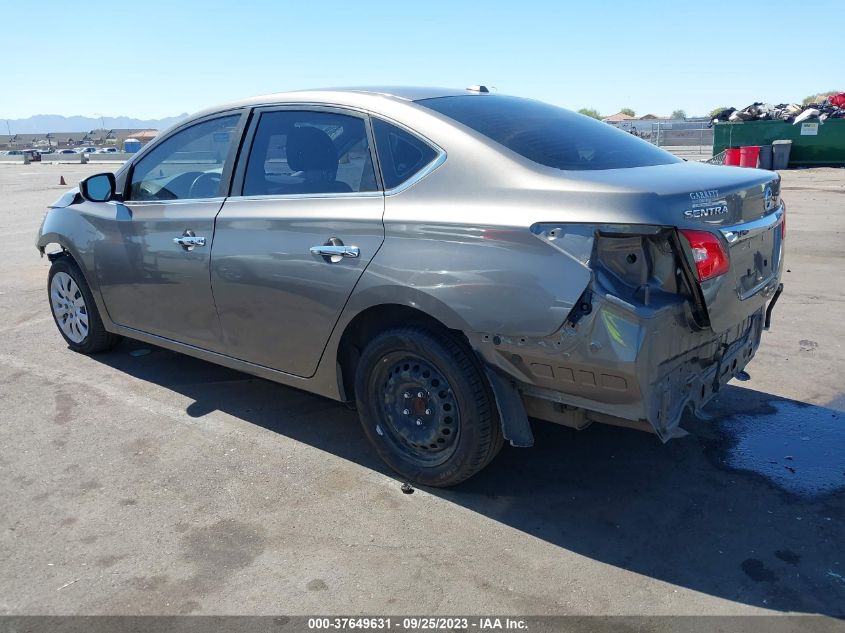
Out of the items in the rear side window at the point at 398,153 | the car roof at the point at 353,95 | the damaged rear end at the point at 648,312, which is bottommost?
the damaged rear end at the point at 648,312

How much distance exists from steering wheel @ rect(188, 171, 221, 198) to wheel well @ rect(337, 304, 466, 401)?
1268mm

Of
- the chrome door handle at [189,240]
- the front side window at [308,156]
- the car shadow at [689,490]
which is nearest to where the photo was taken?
the car shadow at [689,490]

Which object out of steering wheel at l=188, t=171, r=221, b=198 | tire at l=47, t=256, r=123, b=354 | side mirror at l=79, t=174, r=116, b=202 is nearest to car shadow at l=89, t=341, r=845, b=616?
tire at l=47, t=256, r=123, b=354

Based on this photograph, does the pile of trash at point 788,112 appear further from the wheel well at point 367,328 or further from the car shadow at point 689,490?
the wheel well at point 367,328

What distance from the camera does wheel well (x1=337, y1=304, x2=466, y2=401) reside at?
3.31m

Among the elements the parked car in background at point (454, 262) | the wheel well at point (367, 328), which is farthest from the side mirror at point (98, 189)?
the wheel well at point (367, 328)

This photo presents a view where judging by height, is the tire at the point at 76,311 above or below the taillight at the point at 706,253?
below

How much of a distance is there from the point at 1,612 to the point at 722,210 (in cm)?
325

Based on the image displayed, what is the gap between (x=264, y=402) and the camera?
15.3 ft

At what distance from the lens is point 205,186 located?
424cm

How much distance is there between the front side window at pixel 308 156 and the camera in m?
3.56

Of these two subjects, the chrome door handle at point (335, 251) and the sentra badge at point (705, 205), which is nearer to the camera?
the sentra badge at point (705, 205)

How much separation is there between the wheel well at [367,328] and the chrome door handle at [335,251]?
0.28 metres

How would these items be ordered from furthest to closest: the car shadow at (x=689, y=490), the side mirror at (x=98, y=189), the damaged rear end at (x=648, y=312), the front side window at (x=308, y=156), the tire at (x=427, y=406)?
the side mirror at (x=98, y=189)
the front side window at (x=308, y=156)
the tire at (x=427, y=406)
the car shadow at (x=689, y=490)
the damaged rear end at (x=648, y=312)
